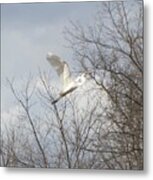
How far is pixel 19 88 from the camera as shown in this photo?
2.22m

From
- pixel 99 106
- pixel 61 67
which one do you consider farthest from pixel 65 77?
pixel 99 106

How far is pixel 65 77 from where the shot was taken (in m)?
2.19

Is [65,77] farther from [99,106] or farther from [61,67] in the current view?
[99,106]

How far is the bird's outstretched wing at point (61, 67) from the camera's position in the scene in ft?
7.17

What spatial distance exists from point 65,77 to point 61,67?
0.05m

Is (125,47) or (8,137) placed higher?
(125,47)

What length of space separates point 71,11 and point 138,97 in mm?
453

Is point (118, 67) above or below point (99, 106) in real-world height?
above

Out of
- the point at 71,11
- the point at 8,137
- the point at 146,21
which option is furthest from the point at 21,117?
the point at 146,21

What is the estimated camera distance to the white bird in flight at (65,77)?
7.15ft

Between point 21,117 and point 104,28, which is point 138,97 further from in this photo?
point 21,117

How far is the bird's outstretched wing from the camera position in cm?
219

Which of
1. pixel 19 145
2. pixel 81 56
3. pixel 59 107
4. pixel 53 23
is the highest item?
pixel 53 23

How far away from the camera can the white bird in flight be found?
2.18 meters
